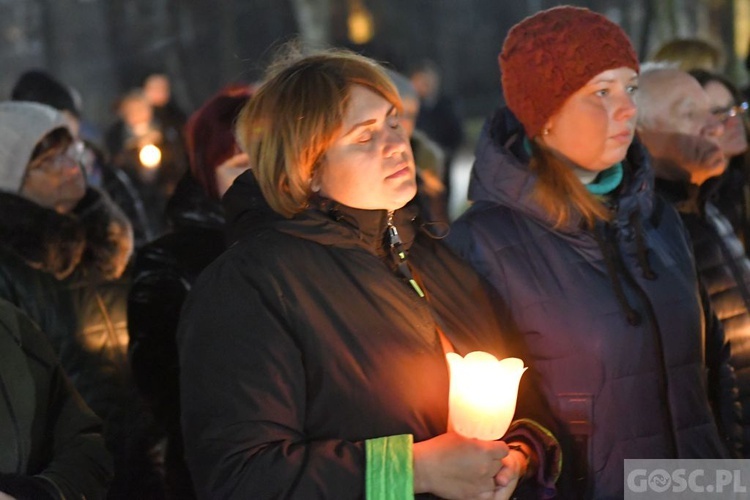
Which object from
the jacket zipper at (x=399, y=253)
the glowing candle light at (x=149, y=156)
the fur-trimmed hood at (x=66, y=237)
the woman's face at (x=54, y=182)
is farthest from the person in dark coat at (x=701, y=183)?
the glowing candle light at (x=149, y=156)

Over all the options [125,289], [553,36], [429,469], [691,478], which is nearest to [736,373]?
[691,478]

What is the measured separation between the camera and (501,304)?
3.16m

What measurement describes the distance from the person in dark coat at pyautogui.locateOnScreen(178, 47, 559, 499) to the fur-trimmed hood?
1126 mm

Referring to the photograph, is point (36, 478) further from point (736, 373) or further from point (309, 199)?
point (736, 373)

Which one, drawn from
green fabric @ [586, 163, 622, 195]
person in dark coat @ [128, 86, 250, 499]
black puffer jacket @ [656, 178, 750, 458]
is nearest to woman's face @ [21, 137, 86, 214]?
person in dark coat @ [128, 86, 250, 499]

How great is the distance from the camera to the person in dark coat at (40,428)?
2.62 m

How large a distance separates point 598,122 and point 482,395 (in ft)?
3.96

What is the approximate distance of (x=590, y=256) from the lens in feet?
10.5

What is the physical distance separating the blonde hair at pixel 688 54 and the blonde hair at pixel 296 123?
2.96 meters

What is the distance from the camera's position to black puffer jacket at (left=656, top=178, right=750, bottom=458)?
3611 mm

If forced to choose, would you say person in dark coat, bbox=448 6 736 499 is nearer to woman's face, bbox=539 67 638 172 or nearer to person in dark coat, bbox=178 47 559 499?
woman's face, bbox=539 67 638 172

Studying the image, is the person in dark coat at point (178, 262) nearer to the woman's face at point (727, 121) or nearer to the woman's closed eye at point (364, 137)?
the woman's closed eye at point (364, 137)

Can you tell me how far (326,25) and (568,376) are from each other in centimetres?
2086

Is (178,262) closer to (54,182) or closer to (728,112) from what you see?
(54,182)
